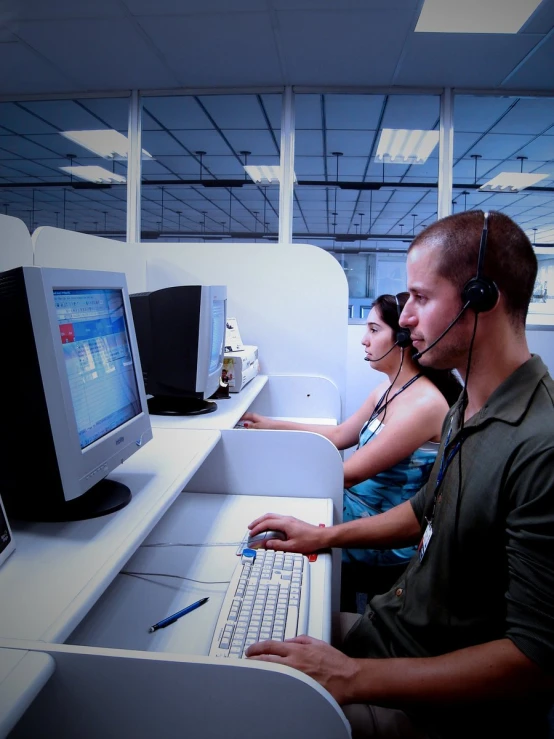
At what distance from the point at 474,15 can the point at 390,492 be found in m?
2.89

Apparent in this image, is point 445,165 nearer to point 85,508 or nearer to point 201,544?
point 201,544

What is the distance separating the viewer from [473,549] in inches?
33.7

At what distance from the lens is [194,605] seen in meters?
0.97

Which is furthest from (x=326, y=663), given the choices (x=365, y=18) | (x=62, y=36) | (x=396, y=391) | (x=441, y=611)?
(x=62, y=36)

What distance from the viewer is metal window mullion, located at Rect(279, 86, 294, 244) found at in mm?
3916

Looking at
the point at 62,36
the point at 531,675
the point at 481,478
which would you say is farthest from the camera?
the point at 62,36

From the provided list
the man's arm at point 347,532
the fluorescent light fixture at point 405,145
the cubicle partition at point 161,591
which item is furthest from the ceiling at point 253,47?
the man's arm at point 347,532

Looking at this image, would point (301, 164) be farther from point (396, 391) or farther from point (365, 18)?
point (396, 391)

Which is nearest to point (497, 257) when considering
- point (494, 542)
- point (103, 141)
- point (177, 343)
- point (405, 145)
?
point (494, 542)

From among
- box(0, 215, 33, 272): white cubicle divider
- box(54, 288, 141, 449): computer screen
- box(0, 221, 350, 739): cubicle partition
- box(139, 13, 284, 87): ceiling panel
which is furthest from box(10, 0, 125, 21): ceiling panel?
box(54, 288, 141, 449): computer screen

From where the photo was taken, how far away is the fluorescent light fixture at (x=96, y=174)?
→ 718 centimetres

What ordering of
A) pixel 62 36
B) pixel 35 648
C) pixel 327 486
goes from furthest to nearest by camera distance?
pixel 62 36 < pixel 327 486 < pixel 35 648

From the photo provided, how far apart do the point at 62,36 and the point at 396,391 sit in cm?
330

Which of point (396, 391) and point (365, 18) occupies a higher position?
point (365, 18)
